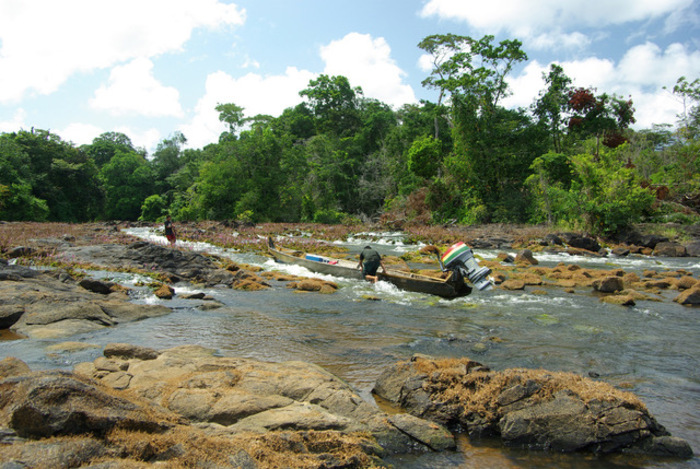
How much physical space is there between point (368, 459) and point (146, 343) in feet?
17.6

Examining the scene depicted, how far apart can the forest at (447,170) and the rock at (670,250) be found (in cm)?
358

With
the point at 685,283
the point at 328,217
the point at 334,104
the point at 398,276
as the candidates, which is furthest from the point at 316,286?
the point at 334,104

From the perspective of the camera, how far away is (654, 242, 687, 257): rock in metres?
20.8

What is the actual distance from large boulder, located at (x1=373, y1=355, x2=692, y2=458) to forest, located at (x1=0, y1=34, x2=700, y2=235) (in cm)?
2379

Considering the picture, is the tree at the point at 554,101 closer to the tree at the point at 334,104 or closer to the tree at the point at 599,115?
the tree at the point at 599,115

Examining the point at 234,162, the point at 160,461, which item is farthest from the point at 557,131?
the point at 160,461

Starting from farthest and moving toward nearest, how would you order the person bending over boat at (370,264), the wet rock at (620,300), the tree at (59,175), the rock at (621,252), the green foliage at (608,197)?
the tree at (59,175), the green foliage at (608,197), the rock at (621,252), the person bending over boat at (370,264), the wet rock at (620,300)

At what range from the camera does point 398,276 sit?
1340cm

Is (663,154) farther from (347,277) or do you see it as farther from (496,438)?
(496,438)

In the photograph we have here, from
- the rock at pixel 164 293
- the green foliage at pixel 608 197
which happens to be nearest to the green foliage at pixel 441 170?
the green foliage at pixel 608 197

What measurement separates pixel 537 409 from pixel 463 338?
12.4ft

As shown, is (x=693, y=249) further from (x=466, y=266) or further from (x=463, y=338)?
(x=463, y=338)

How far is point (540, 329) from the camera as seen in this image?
359 inches

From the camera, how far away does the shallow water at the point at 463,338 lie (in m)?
5.29
